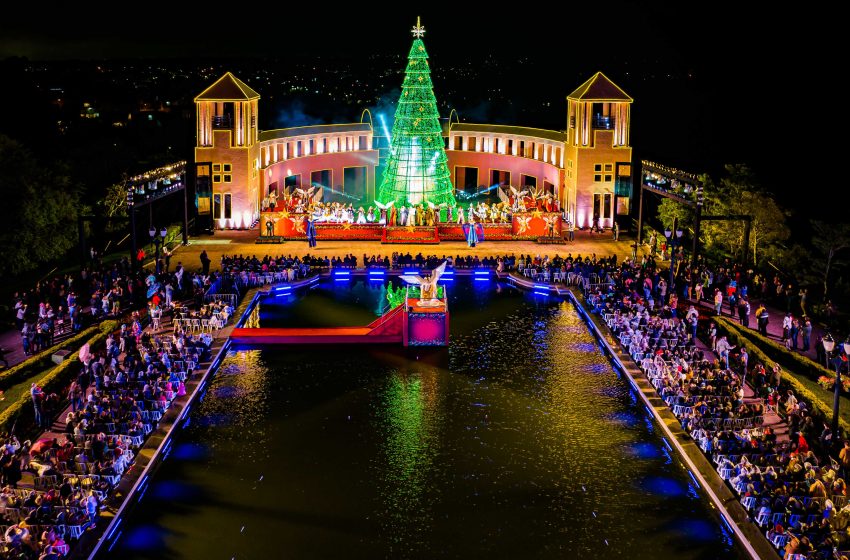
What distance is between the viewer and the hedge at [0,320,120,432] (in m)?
24.5

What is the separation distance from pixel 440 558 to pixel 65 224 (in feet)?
109

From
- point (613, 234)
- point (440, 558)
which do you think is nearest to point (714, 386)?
point (440, 558)

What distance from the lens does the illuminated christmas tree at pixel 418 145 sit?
54.8 metres

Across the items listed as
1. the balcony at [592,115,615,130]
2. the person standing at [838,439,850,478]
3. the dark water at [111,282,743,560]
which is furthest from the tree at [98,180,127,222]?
the person standing at [838,439,850,478]

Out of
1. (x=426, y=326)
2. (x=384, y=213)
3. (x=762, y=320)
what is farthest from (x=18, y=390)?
(x=384, y=213)

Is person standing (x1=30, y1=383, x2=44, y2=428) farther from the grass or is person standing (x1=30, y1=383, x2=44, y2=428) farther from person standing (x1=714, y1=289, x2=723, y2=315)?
person standing (x1=714, y1=289, x2=723, y2=315)

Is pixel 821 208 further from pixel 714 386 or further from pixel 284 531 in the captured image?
pixel 284 531

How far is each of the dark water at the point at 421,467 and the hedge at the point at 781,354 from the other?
556 cm

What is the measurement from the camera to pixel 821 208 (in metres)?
49.0

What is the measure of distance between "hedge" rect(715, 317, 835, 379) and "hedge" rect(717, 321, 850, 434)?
0.87 feet

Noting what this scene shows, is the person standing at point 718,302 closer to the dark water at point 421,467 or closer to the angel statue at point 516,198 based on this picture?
the dark water at point 421,467

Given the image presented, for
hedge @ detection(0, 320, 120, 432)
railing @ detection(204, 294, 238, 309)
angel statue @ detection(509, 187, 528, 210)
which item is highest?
angel statue @ detection(509, 187, 528, 210)

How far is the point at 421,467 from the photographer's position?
2408 centimetres

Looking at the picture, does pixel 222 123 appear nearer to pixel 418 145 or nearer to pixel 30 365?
pixel 418 145
